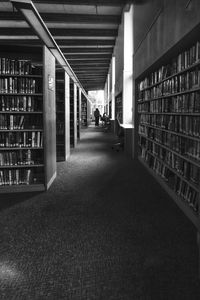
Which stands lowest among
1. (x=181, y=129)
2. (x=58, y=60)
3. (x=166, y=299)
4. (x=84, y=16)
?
(x=166, y=299)

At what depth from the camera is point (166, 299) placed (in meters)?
1.95

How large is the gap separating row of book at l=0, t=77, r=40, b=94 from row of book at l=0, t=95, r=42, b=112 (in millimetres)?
94

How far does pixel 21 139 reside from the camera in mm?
4598

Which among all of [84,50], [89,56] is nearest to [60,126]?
[84,50]

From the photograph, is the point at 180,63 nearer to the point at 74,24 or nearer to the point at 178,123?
the point at 178,123

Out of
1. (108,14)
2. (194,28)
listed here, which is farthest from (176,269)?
(108,14)

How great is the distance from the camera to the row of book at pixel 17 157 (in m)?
4.59

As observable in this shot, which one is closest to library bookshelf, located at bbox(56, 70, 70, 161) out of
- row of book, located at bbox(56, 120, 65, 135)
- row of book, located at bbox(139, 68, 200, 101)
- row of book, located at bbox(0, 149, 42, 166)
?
row of book, located at bbox(56, 120, 65, 135)

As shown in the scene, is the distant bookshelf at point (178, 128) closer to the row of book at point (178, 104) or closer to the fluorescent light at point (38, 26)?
the row of book at point (178, 104)

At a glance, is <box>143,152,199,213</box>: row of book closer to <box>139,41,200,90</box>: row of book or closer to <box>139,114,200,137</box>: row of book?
<box>139,114,200,137</box>: row of book

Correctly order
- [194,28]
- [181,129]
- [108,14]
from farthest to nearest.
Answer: [108,14], [181,129], [194,28]

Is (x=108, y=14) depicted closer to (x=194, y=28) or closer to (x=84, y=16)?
(x=84, y=16)

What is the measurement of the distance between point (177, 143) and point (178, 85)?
2.59 ft

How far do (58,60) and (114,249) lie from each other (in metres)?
5.00
